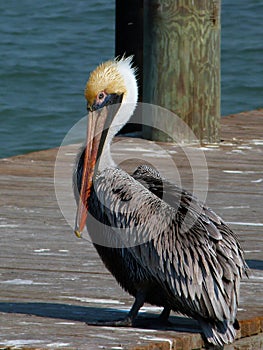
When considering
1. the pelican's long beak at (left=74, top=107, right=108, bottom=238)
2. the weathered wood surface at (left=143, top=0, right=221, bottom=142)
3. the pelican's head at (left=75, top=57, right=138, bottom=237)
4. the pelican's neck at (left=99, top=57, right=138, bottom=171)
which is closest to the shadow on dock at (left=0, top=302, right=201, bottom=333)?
the pelican's long beak at (left=74, top=107, right=108, bottom=238)

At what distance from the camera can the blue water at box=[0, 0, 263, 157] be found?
50.6ft

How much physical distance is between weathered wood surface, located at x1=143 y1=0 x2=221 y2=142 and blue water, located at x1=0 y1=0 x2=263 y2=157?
5.93 m

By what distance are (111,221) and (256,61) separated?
46.9 feet

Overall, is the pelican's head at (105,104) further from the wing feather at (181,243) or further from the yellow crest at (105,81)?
the wing feather at (181,243)

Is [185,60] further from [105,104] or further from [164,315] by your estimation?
[164,315]

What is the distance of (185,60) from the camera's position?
8453 mm

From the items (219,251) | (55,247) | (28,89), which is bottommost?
(28,89)

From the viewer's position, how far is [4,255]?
18.5 feet

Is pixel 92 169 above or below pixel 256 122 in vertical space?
above

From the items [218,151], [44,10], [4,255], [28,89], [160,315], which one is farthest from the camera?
[44,10]

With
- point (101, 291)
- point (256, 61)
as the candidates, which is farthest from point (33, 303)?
point (256, 61)

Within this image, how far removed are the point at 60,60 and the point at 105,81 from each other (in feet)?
45.0

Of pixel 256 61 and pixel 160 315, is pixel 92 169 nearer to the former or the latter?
pixel 160 315

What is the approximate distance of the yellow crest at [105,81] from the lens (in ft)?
15.2
